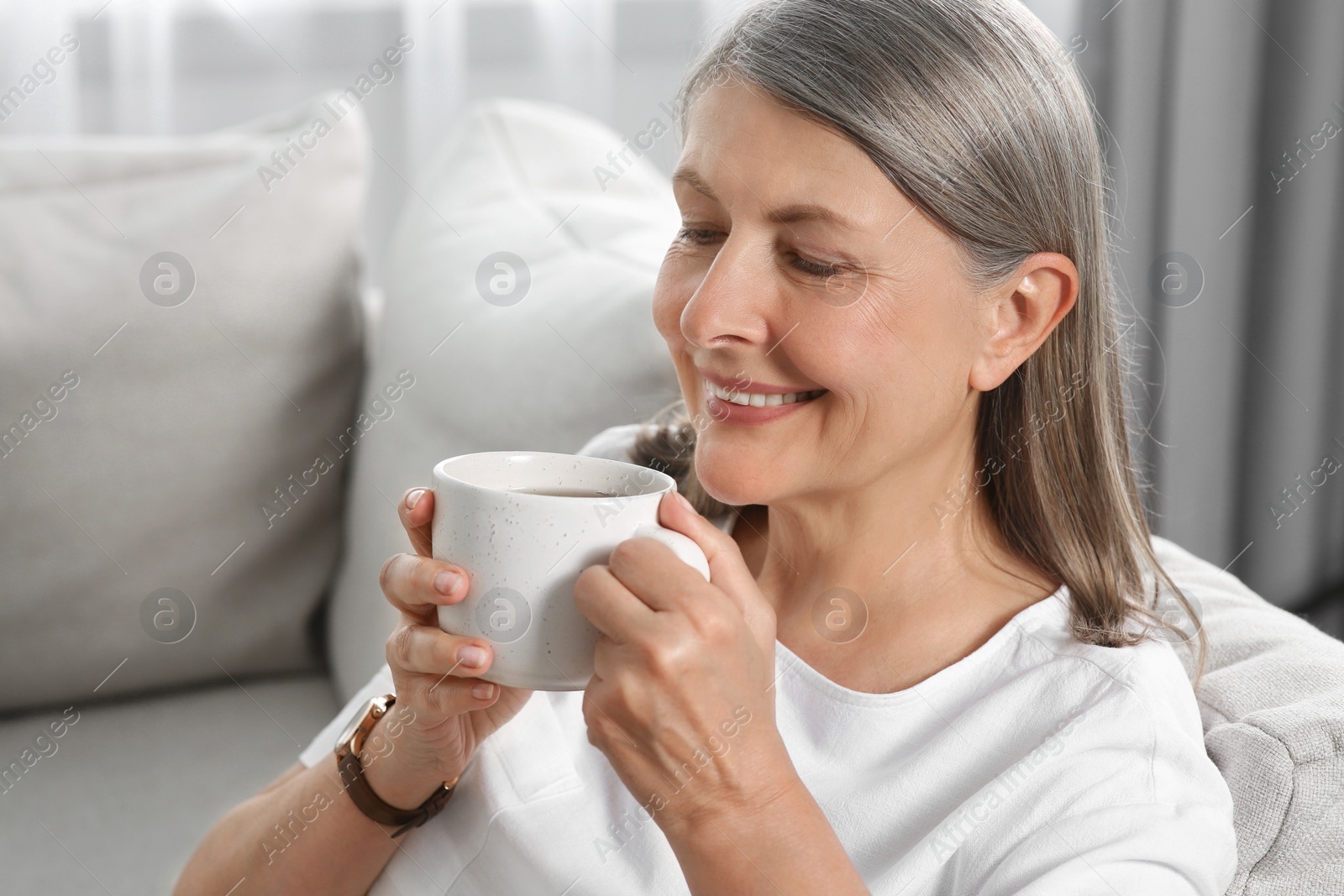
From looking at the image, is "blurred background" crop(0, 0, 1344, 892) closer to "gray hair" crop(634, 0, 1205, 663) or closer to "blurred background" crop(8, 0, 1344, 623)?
"blurred background" crop(8, 0, 1344, 623)

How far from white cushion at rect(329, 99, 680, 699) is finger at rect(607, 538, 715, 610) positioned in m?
0.59

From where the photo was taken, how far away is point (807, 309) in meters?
0.82

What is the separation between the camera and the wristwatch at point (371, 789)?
934mm

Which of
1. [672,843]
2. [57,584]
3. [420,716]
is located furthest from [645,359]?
[57,584]

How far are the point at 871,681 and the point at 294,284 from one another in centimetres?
104

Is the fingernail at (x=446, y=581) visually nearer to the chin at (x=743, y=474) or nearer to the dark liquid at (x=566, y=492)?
the dark liquid at (x=566, y=492)

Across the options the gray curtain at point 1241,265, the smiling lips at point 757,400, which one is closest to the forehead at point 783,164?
the smiling lips at point 757,400

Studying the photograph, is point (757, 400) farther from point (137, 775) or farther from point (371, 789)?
point (137, 775)

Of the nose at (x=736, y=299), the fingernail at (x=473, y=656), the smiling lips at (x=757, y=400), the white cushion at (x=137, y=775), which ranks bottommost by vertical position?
the white cushion at (x=137, y=775)

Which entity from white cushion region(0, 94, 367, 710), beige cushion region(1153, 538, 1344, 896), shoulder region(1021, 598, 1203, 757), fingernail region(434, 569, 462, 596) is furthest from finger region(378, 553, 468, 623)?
white cushion region(0, 94, 367, 710)

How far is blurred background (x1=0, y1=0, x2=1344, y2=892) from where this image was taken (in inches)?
57.8

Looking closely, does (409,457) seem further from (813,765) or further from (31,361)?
(813,765)

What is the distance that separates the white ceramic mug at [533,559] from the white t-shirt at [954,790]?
238mm

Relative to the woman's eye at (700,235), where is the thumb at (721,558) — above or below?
below
